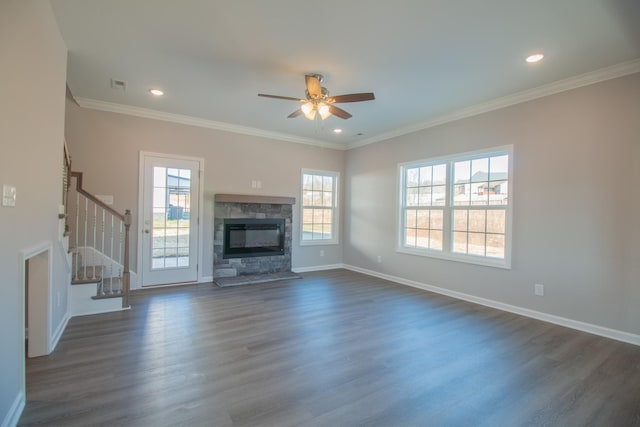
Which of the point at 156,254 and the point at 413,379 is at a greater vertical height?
the point at 156,254

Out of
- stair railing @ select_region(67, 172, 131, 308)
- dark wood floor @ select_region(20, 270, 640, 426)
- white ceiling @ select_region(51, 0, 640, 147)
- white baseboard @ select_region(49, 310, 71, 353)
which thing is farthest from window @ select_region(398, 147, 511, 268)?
white baseboard @ select_region(49, 310, 71, 353)

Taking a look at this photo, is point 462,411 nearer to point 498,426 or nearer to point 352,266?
point 498,426

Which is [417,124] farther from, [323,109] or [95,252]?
[95,252]

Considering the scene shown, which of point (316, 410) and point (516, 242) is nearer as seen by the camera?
point (316, 410)

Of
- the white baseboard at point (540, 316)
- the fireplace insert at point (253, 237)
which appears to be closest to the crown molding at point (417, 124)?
the fireplace insert at point (253, 237)

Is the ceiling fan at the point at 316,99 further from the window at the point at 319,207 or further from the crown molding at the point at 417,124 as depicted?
the window at the point at 319,207

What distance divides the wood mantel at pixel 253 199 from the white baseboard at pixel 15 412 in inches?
147

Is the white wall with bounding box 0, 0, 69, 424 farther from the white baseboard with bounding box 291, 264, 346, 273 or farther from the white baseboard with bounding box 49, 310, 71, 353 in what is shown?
the white baseboard with bounding box 291, 264, 346, 273

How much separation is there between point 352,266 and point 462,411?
190 inches

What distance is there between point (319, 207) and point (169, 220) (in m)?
3.04

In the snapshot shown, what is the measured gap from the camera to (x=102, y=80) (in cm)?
377

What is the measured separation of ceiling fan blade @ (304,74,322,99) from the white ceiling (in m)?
0.11

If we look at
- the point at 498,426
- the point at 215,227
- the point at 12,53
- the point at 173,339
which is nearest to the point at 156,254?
the point at 215,227

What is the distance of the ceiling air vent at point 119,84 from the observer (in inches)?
149
